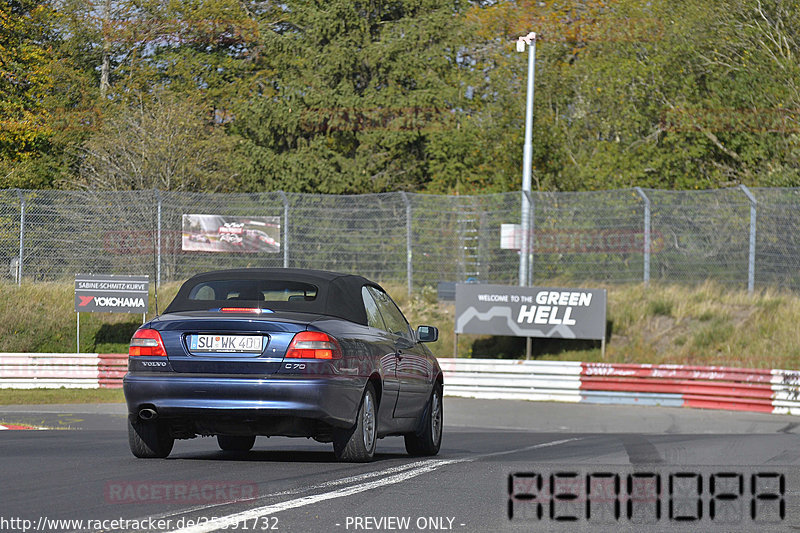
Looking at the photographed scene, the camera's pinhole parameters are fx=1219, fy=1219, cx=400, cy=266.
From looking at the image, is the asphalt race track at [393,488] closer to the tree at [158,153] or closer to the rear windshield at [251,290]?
the rear windshield at [251,290]

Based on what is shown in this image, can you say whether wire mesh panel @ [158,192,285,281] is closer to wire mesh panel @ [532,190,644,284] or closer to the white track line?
wire mesh panel @ [532,190,644,284]

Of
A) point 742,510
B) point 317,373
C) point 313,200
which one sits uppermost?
point 313,200

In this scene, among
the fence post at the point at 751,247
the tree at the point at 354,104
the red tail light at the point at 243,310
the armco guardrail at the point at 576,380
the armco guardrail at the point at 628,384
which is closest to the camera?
the red tail light at the point at 243,310

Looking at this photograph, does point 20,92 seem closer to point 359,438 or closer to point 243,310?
point 243,310

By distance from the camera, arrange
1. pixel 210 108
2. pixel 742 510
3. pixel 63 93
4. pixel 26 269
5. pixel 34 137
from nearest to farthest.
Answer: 1. pixel 742 510
2. pixel 26 269
3. pixel 34 137
4. pixel 210 108
5. pixel 63 93

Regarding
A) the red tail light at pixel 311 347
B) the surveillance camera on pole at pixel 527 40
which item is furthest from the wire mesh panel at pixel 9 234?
the red tail light at pixel 311 347

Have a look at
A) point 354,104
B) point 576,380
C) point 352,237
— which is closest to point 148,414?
point 576,380

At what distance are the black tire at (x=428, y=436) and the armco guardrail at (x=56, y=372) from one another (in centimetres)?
1467

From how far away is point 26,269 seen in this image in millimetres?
27453

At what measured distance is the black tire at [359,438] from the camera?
9227 millimetres

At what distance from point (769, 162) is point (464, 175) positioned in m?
11.5

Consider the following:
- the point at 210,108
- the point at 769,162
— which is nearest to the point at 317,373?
the point at 769,162

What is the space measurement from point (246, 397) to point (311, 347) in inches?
23.0

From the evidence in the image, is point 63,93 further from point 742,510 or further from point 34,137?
point 742,510
